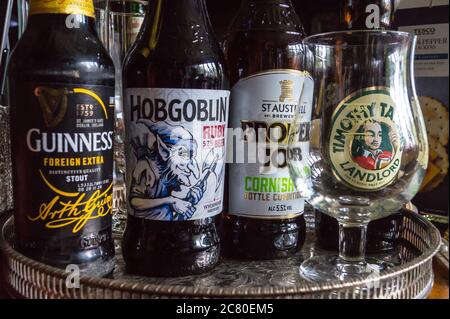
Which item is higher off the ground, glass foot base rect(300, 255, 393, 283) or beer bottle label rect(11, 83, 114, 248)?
beer bottle label rect(11, 83, 114, 248)

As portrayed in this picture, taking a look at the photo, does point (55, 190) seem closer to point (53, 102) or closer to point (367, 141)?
point (53, 102)

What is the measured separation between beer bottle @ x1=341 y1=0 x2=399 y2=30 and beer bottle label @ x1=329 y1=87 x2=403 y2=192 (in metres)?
0.14

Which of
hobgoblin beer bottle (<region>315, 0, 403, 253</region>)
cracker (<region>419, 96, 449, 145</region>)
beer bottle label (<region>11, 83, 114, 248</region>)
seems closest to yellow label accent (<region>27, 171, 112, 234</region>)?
beer bottle label (<region>11, 83, 114, 248</region>)

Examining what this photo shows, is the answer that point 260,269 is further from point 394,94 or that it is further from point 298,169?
point 394,94

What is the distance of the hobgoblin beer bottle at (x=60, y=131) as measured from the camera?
45 cm

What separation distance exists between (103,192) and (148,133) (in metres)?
0.07

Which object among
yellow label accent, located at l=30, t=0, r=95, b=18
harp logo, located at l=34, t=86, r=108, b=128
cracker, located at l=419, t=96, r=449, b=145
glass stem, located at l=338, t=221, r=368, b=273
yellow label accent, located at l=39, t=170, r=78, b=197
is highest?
yellow label accent, located at l=30, t=0, r=95, b=18

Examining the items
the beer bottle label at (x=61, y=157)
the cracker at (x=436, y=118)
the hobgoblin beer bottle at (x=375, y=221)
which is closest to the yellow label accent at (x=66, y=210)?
the beer bottle label at (x=61, y=157)

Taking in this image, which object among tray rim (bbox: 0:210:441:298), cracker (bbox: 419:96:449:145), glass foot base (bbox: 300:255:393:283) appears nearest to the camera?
tray rim (bbox: 0:210:441:298)

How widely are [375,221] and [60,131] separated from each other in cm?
37

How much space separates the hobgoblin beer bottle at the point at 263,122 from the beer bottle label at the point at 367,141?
0.07 m

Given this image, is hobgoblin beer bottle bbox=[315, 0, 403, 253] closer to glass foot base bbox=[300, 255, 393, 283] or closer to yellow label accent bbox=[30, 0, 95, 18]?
glass foot base bbox=[300, 255, 393, 283]

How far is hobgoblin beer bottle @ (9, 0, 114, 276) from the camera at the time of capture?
0.45m

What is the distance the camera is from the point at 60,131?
45cm
